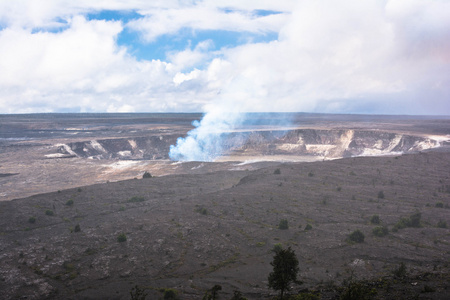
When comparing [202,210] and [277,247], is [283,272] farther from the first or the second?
[202,210]

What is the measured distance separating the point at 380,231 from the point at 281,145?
3399 inches

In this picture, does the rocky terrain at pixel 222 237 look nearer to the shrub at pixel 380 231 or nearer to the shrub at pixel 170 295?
the shrub at pixel 380 231

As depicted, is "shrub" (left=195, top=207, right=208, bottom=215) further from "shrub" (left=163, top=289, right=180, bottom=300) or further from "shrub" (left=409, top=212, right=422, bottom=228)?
"shrub" (left=409, top=212, right=422, bottom=228)

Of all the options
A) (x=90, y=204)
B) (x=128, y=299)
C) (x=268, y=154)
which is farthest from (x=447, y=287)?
(x=268, y=154)

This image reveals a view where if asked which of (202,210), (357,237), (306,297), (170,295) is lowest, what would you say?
(170,295)

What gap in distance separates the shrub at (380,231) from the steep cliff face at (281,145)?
70633 millimetres

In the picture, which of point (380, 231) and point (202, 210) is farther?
point (202, 210)

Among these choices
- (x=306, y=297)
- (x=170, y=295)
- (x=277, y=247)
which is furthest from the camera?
(x=277, y=247)

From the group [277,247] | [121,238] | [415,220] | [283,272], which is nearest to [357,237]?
[277,247]

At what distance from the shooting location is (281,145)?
11181 centimetres

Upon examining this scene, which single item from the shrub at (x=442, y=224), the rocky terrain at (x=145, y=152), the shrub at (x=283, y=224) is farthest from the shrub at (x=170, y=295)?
the rocky terrain at (x=145, y=152)

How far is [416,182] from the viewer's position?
42.0 m

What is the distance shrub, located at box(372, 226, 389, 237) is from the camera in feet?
85.5

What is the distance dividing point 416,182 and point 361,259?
25.2 meters
